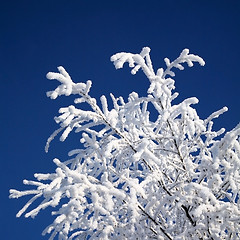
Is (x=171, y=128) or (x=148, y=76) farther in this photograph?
(x=171, y=128)

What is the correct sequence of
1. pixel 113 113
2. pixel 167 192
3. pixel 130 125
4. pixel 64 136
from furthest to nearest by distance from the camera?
pixel 130 125 < pixel 167 192 < pixel 113 113 < pixel 64 136

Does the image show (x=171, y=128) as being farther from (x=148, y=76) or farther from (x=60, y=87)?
(x=60, y=87)

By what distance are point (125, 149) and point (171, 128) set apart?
0.69m

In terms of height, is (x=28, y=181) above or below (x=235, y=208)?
above

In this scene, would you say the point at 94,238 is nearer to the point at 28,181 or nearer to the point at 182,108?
the point at 28,181

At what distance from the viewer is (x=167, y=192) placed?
3912 mm

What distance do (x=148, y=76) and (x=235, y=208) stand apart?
1.81 meters

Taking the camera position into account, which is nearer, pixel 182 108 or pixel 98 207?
pixel 98 207

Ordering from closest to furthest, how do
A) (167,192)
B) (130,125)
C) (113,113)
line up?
(113,113), (167,192), (130,125)

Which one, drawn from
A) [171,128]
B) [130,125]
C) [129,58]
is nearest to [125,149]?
[130,125]

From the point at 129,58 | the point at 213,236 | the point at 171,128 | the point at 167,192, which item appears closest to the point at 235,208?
the point at 213,236

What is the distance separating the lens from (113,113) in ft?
12.0

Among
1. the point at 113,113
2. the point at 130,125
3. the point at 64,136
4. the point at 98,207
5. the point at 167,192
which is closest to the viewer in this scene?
the point at 98,207

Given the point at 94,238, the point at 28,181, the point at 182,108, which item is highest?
the point at 28,181
